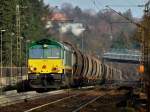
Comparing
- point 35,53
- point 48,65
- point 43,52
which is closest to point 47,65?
point 48,65

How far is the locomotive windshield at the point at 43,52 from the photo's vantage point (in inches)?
1657

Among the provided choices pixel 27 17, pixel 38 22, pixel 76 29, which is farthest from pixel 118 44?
pixel 27 17

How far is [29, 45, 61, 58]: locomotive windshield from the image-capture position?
42094 millimetres

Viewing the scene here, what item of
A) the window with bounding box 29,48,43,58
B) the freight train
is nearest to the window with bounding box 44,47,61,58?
the freight train

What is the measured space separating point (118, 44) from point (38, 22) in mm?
81188

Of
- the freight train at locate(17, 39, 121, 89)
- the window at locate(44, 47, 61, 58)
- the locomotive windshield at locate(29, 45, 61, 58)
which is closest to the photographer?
the freight train at locate(17, 39, 121, 89)

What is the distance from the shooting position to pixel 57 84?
4172 cm

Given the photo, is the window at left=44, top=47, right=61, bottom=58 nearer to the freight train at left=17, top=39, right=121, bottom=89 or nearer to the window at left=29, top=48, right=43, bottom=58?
the freight train at left=17, top=39, right=121, bottom=89

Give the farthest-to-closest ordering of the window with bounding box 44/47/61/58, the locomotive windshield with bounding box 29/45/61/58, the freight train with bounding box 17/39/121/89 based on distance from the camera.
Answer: the locomotive windshield with bounding box 29/45/61/58
the window with bounding box 44/47/61/58
the freight train with bounding box 17/39/121/89

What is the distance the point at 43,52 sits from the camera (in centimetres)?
4219

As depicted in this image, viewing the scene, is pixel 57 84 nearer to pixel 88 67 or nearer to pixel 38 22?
pixel 88 67

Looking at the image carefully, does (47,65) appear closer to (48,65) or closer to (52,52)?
(48,65)

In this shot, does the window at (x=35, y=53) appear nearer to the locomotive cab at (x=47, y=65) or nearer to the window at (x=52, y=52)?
the locomotive cab at (x=47, y=65)

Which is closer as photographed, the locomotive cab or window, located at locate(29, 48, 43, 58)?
the locomotive cab
